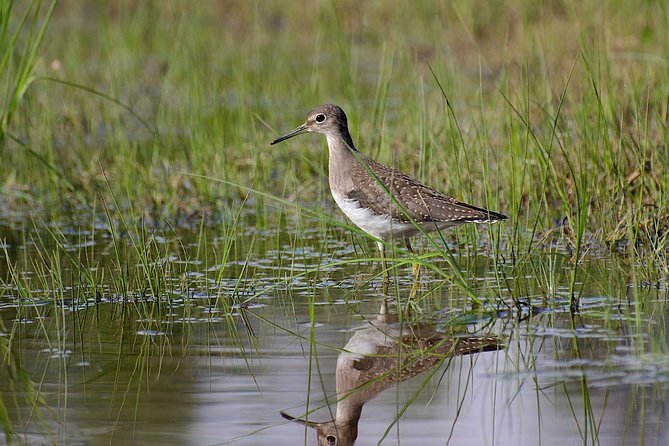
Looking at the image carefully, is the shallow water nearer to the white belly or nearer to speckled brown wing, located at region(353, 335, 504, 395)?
speckled brown wing, located at region(353, 335, 504, 395)

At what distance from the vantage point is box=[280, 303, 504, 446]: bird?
422 centimetres

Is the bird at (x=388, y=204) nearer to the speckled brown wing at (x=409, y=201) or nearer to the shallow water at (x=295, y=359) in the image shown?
the speckled brown wing at (x=409, y=201)

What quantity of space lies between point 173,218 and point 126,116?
406cm

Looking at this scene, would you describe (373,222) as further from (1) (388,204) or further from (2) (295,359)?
(2) (295,359)

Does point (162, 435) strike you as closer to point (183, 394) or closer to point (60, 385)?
point (183, 394)

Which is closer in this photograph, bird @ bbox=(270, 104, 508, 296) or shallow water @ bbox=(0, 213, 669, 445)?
shallow water @ bbox=(0, 213, 669, 445)

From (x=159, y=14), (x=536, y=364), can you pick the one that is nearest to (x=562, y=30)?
(x=159, y=14)

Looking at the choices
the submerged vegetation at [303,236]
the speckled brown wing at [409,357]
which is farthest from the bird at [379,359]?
the submerged vegetation at [303,236]

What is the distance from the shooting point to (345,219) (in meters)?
8.45

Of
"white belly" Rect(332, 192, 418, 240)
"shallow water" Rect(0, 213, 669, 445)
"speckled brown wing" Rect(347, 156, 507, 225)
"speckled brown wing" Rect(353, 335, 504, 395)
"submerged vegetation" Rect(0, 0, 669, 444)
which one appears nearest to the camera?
"shallow water" Rect(0, 213, 669, 445)

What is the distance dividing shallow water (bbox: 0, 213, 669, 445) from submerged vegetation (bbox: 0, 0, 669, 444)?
2cm

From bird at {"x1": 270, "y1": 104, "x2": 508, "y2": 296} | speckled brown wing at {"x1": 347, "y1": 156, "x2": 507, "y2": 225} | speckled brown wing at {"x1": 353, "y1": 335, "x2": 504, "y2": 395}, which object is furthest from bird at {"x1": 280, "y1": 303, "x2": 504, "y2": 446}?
speckled brown wing at {"x1": 347, "y1": 156, "x2": 507, "y2": 225}

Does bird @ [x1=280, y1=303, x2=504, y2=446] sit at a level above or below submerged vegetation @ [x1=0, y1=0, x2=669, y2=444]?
below

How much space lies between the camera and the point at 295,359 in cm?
504
